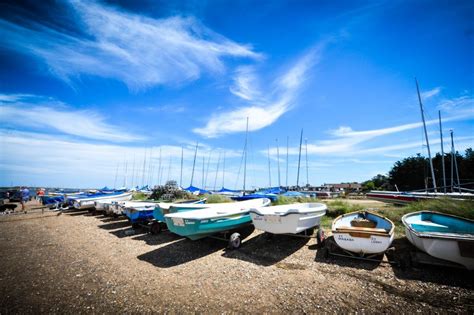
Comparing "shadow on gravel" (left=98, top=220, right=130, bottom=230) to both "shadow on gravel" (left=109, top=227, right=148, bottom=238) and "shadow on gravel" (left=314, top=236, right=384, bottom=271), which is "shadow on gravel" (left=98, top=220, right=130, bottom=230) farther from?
"shadow on gravel" (left=314, top=236, right=384, bottom=271)

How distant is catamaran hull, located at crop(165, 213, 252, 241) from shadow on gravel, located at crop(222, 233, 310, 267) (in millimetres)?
1011

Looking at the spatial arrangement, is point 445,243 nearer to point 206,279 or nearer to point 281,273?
point 281,273

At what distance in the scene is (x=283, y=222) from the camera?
23.9ft

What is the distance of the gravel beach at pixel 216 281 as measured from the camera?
14.4 feet

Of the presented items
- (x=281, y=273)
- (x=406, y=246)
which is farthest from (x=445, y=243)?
(x=281, y=273)

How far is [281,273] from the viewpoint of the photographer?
599cm

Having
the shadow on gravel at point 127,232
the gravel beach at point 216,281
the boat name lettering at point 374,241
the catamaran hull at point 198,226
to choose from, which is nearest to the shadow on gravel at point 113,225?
the shadow on gravel at point 127,232

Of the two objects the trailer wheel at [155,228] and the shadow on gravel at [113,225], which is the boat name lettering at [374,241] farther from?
the shadow on gravel at [113,225]

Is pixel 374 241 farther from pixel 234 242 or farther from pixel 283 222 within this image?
pixel 234 242

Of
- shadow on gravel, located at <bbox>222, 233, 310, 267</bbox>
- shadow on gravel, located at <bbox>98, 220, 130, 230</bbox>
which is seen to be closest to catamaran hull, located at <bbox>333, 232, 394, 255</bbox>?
shadow on gravel, located at <bbox>222, 233, 310, 267</bbox>

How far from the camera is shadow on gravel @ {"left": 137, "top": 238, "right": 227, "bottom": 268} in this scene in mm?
7074

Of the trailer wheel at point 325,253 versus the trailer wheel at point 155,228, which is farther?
the trailer wheel at point 155,228

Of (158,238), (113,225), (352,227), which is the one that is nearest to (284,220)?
(352,227)

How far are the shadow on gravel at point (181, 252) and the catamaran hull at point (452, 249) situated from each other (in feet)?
22.3
